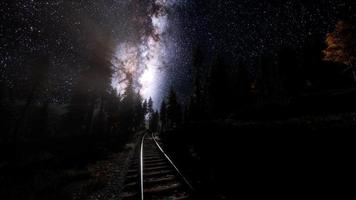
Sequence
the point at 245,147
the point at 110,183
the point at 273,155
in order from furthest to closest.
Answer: the point at 110,183 → the point at 245,147 → the point at 273,155

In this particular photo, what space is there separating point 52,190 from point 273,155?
7.58 metres

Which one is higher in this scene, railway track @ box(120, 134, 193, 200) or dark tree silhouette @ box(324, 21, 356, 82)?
dark tree silhouette @ box(324, 21, 356, 82)

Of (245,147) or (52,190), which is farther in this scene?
(52,190)

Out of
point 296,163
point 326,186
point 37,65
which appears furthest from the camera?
point 37,65

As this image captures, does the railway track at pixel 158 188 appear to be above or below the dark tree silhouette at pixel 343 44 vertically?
below

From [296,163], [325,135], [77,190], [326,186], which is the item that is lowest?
[77,190]

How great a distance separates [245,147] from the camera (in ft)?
20.3

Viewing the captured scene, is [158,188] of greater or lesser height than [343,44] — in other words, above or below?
below

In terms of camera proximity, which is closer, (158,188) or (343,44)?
(158,188)

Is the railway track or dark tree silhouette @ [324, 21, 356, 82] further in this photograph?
dark tree silhouette @ [324, 21, 356, 82]

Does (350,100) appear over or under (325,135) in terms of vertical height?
over

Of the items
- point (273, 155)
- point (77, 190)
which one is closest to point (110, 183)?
point (77, 190)

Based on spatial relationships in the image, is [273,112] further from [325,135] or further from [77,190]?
[77,190]

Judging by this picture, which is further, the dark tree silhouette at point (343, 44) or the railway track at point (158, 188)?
the dark tree silhouette at point (343, 44)
